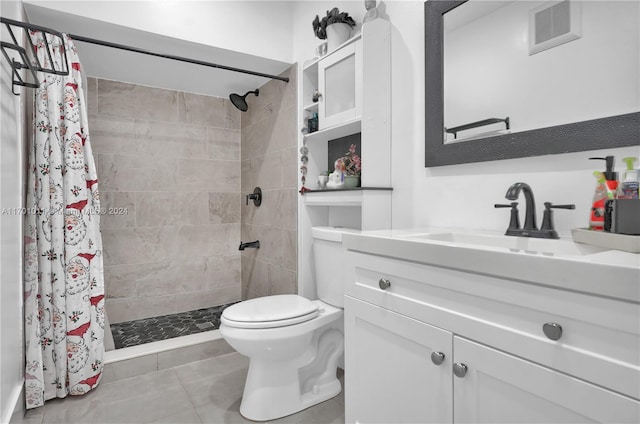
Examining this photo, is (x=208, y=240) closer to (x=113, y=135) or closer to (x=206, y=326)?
(x=206, y=326)

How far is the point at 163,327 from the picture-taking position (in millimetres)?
2734

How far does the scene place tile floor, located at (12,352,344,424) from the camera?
172 centimetres

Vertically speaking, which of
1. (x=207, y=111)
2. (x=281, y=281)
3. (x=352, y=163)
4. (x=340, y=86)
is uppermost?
(x=207, y=111)

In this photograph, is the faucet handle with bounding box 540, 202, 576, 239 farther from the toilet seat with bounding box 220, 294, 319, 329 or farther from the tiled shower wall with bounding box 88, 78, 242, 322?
the tiled shower wall with bounding box 88, 78, 242, 322

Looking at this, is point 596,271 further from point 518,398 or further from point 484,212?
point 484,212

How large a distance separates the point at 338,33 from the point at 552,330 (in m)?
1.87

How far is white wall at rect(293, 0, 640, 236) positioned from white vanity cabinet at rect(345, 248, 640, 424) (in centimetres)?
53

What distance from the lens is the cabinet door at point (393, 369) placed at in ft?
3.33

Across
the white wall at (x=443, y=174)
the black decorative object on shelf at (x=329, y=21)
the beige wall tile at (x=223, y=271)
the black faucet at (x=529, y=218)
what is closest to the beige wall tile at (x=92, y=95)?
the beige wall tile at (x=223, y=271)

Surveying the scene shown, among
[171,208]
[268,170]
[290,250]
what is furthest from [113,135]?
[290,250]

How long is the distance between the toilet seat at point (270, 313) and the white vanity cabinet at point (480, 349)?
1.47ft

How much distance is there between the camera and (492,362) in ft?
2.89

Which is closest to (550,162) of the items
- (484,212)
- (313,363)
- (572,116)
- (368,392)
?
(572,116)

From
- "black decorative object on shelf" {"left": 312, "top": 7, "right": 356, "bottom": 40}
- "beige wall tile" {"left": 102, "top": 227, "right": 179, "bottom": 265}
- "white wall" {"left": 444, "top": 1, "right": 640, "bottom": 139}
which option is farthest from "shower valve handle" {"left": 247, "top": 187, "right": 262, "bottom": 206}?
"white wall" {"left": 444, "top": 1, "right": 640, "bottom": 139}
